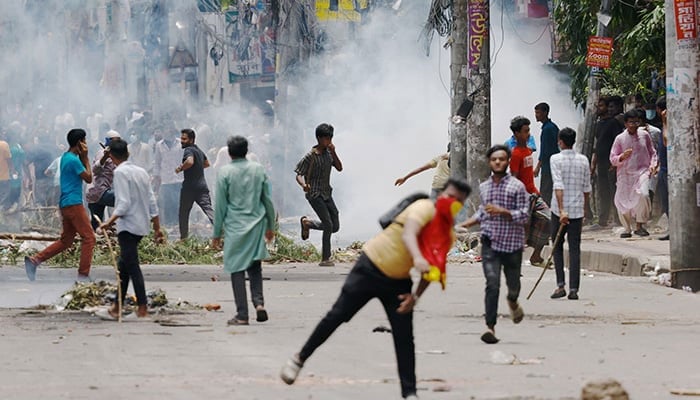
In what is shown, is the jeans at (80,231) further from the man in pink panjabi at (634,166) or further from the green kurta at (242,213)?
the man in pink panjabi at (634,166)

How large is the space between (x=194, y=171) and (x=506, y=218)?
1004cm

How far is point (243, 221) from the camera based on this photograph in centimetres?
1218

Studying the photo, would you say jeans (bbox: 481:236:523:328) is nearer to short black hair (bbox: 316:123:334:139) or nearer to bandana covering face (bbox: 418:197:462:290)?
bandana covering face (bbox: 418:197:462:290)

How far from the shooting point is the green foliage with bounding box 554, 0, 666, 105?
21.7 metres

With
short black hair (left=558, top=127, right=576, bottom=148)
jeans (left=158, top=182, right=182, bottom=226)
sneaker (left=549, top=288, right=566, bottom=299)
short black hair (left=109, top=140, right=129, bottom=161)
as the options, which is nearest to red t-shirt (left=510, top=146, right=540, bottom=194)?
short black hair (left=558, top=127, right=576, bottom=148)

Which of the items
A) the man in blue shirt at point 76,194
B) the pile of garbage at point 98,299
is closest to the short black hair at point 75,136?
the man in blue shirt at point 76,194

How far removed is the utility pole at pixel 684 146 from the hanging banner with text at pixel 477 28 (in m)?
7.16

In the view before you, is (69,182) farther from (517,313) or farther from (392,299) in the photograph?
(392,299)

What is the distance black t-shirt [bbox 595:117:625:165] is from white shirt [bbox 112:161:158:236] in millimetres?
10738

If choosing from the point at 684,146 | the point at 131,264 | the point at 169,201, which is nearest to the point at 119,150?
the point at 131,264

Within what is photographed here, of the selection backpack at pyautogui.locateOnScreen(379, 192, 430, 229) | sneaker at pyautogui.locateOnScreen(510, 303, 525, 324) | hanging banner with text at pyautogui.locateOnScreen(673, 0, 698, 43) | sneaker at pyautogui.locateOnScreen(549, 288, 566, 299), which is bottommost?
sneaker at pyautogui.locateOnScreen(549, 288, 566, 299)

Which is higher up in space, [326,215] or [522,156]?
[522,156]

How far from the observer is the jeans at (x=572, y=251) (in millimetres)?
14211

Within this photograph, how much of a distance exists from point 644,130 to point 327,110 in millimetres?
19845
